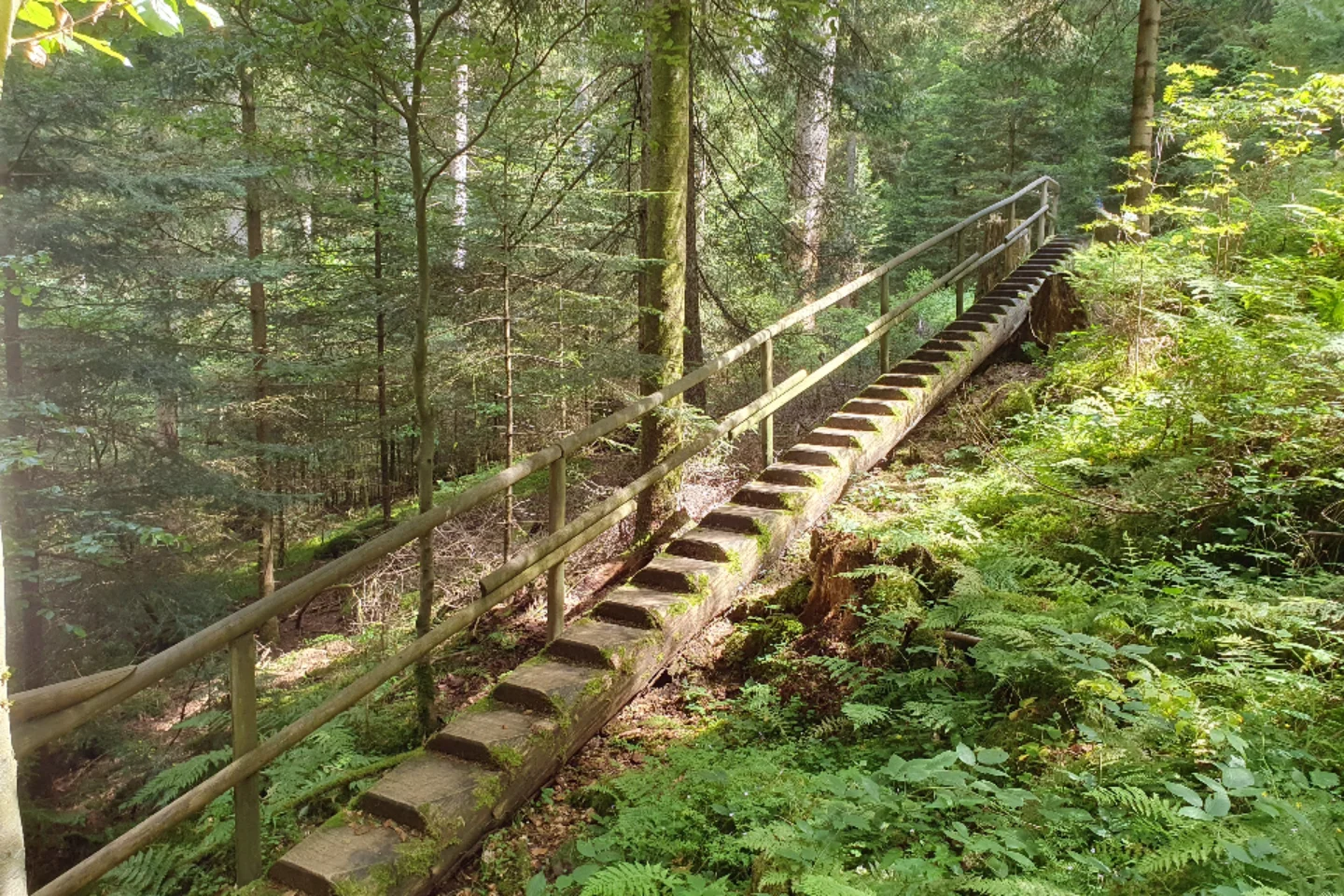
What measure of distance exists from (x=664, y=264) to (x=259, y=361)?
728cm

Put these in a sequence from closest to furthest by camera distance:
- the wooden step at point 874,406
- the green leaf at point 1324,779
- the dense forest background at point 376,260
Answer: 1. the green leaf at point 1324,779
2. the dense forest background at point 376,260
3. the wooden step at point 874,406

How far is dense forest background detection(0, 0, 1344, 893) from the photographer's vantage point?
5035 mm

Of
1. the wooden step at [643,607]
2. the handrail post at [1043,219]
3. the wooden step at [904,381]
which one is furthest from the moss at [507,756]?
the handrail post at [1043,219]

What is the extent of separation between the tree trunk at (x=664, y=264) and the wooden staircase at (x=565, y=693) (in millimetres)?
763

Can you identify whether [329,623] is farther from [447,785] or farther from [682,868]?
[682,868]

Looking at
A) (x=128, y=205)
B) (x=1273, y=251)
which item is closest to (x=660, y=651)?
(x=1273, y=251)

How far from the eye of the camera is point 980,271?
11.5 metres

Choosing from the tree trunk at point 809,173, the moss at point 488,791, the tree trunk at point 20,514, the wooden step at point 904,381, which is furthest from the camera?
the tree trunk at point 809,173

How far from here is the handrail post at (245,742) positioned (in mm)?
2848

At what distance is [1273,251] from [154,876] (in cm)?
896

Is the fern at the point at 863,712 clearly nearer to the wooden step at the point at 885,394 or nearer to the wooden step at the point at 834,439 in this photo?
the wooden step at the point at 834,439

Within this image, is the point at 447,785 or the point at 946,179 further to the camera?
the point at 946,179

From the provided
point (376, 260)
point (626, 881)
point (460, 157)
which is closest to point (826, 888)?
point (626, 881)

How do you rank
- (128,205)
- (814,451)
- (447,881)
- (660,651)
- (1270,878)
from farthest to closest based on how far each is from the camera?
(128,205) < (814,451) < (660,651) < (447,881) < (1270,878)
